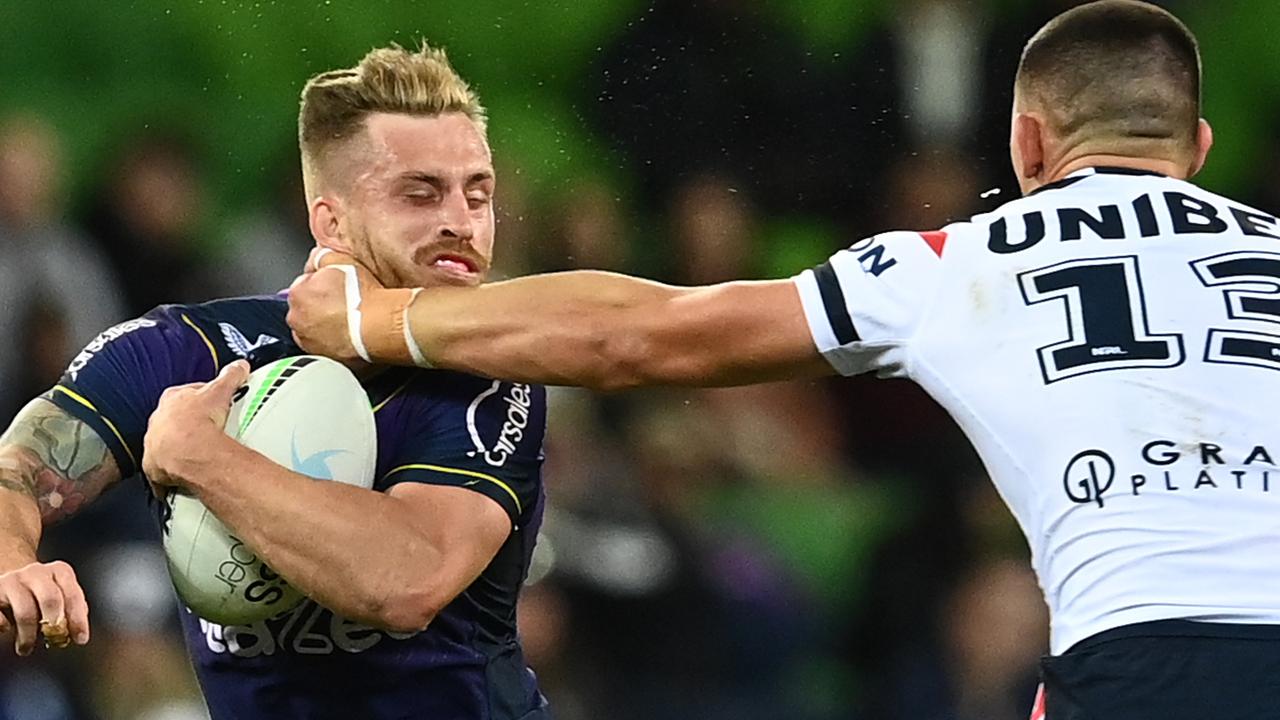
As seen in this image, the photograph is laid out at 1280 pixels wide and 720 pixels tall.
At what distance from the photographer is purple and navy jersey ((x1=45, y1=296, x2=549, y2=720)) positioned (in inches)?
146

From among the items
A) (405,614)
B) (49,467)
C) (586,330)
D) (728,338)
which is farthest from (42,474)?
(728,338)

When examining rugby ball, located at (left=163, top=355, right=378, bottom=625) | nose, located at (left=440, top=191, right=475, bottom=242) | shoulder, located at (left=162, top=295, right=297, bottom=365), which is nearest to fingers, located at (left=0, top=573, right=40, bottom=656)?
rugby ball, located at (left=163, top=355, right=378, bottom=625)

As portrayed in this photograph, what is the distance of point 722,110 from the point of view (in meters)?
7.74

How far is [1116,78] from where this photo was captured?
3553 mm

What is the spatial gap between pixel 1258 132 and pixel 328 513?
5.81 meters

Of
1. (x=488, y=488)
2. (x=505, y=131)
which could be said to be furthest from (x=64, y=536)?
(x=488, y=488)

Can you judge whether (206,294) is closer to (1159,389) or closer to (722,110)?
(722,110)

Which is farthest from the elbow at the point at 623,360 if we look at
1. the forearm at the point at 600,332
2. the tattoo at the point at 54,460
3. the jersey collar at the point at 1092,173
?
the tattoo at the point at 54,460

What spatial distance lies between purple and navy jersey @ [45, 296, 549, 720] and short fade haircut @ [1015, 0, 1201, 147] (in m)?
1.14

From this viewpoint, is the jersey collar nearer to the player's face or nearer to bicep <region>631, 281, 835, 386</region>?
bicep <region>631, 281, 835, 386</region>

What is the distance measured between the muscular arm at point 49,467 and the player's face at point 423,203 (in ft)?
2.21

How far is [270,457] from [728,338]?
80 centimetres

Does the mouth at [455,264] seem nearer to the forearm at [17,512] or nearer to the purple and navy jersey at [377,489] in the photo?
the purple and navy jersey at [377,489]

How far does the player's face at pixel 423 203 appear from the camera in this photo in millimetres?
3984
